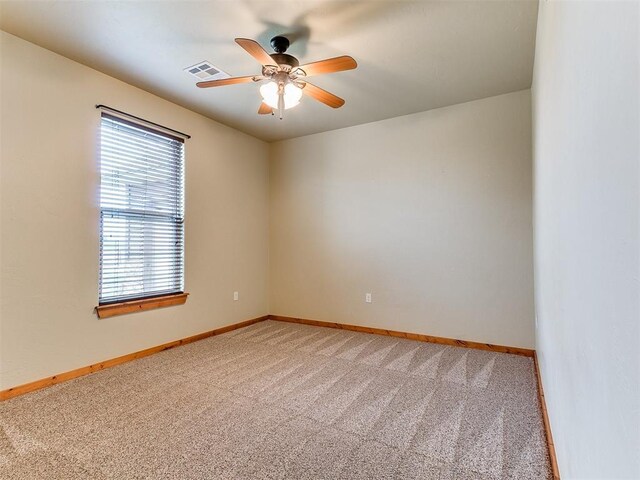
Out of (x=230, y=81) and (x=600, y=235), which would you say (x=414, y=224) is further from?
(x=600, y=235)

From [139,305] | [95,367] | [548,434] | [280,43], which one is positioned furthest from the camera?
[139,305]

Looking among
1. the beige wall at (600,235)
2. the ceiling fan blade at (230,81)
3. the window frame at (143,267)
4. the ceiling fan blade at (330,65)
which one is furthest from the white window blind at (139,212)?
the beige wall at (600,235)

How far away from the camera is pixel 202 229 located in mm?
3947

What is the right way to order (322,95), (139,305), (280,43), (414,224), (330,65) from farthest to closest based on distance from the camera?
(414,224), (139,305), (322,95), (280,43), (330,65)

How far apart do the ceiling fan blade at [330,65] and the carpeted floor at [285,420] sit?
2311 millimetres

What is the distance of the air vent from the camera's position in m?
2.83

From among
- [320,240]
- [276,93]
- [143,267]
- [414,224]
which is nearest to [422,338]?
[414,224]

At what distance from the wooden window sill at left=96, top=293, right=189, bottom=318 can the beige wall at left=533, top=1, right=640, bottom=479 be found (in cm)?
336

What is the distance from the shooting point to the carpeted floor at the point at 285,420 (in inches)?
66.0

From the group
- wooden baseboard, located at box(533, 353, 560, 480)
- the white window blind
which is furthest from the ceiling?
wooden baseboard, located at box(533, 353, 560, 480)

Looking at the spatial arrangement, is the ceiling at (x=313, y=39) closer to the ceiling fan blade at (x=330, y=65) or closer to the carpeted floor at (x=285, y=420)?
the ceiling fan blade at (x=330, y=65)

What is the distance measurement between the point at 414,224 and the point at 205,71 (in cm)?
270

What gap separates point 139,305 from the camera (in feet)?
10.7

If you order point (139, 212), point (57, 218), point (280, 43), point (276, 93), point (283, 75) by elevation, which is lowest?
point (57, 218)
